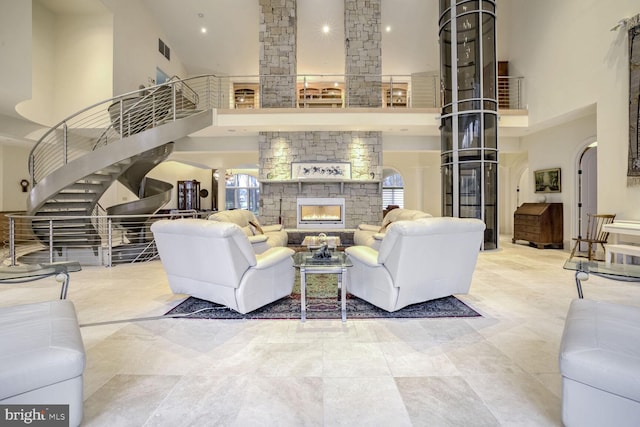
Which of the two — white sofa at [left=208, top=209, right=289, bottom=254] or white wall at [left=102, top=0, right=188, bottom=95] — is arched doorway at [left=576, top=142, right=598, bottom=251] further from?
white wall at [left=102, top=0, right=188, bottom=95]

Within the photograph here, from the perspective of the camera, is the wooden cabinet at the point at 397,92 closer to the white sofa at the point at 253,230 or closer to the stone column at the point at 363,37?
the stone column at the point at 363,37

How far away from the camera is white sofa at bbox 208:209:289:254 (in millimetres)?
4934

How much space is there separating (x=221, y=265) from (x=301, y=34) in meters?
9.54

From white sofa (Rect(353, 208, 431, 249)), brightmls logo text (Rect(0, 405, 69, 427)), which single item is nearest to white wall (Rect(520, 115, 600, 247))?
white sofa (Rect(353, 208, 431, 249))

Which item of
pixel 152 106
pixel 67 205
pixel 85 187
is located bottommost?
pixel 67 205

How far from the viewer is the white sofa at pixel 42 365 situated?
4.38 feet

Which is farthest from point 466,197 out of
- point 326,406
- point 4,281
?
point 4,281

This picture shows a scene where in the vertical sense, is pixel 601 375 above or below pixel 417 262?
below

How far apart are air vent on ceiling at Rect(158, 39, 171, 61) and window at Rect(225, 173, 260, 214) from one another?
6.81 metres

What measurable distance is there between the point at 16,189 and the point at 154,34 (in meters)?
5.86

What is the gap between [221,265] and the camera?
2996 mm

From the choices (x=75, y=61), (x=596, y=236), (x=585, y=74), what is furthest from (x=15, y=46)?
(x=596, y=236)

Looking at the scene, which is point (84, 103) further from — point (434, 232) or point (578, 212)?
point (578, 212)

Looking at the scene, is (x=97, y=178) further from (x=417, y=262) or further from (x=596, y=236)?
(x=596, y=236)
